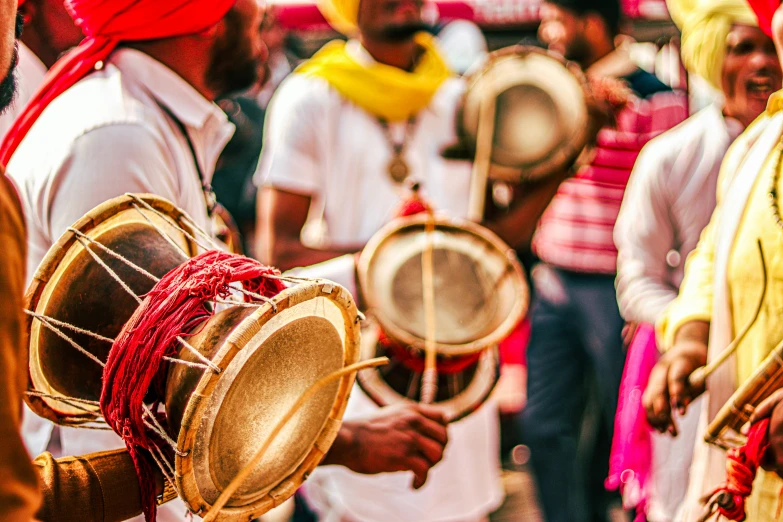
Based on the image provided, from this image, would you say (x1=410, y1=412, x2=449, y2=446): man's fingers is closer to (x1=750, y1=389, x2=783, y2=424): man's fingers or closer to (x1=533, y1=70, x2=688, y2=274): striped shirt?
(x1=750, y1=389, x2=783, y2=424): man's fingers

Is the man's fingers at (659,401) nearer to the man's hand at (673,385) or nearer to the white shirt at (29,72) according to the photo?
the man's hand at (673,385)

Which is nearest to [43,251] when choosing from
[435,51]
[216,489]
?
[216,489]

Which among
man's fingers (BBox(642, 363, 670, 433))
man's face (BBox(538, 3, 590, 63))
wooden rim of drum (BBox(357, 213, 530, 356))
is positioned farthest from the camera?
man's face (BBox(538, 3, 590, 63))

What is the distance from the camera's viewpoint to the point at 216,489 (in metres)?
1.53

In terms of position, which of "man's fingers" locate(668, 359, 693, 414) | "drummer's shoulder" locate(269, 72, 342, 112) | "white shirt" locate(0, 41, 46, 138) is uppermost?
"white shirt" locate(0, 41, 46, 138)

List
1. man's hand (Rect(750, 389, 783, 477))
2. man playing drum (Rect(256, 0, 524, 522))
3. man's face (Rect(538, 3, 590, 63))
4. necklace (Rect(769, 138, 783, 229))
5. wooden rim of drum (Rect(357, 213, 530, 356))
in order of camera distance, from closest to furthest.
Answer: man's hand (Rect(750, 389, 783, 477)), necklace (Rect(769, 138, 783, 229)), wooden rim of drum (Rect(357, 213, 530, 356)), man playing drum (Rect(256, 0, 524, 522)), man's face (Rect(538, 3, 590, 63))

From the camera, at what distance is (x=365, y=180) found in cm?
353

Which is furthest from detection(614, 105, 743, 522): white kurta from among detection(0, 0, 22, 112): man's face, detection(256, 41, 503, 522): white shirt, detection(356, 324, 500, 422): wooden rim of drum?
detection(0, 0, 22, 112): man's face

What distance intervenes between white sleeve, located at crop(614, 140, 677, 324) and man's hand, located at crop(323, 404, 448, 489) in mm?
1736

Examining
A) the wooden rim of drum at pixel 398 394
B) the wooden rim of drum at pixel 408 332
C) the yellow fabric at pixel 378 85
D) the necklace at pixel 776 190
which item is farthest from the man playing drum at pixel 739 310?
the yellow fabric at pixel 378 85

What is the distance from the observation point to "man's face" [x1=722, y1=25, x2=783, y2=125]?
3.17 meters

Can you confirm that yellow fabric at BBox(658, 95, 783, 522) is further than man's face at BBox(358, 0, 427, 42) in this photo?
No

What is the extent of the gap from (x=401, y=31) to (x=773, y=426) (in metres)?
2.43

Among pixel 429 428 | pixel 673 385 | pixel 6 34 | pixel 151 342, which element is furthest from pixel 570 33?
pixel 6 34
